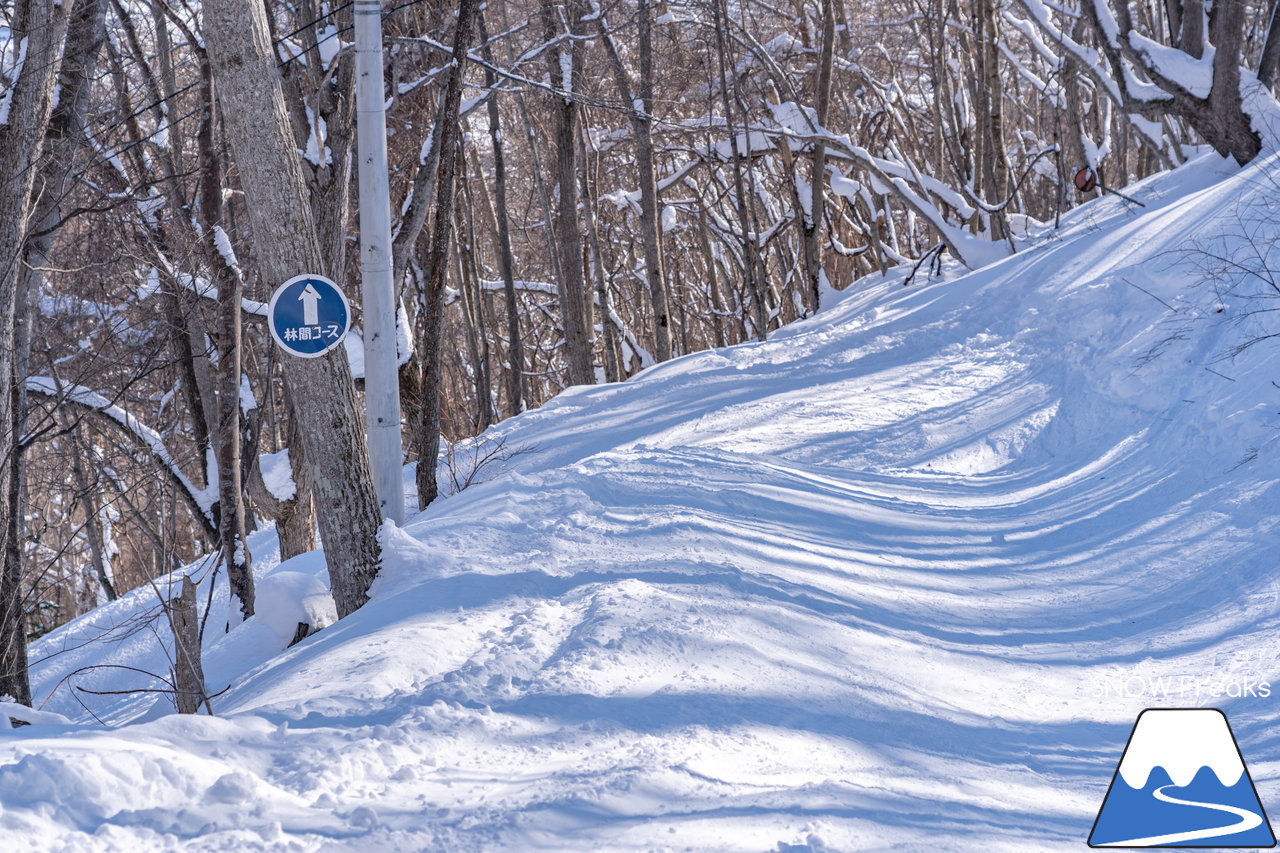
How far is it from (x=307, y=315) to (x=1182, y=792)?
14.1 feet

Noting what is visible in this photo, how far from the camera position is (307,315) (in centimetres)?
532

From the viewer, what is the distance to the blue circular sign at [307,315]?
5273mm

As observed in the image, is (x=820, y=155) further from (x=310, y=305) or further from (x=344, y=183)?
(x=310, y=305)

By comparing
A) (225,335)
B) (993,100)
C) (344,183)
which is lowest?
(225,335)

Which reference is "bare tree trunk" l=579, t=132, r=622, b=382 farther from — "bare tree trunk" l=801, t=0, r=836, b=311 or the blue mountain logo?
the blue mountain logo

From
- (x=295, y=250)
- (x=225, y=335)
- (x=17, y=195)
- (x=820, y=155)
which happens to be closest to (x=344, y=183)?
(x=225, y=335)

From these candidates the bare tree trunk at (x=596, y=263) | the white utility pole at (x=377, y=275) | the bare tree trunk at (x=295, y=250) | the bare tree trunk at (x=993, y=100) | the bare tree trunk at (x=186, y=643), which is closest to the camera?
the bare tree trunk at (x=186, y=643)

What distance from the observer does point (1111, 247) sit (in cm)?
1188

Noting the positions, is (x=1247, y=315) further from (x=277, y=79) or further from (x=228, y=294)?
(x=228, y=294)

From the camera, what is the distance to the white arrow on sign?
532 centimetres

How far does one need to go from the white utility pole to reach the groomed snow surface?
1.67 feet

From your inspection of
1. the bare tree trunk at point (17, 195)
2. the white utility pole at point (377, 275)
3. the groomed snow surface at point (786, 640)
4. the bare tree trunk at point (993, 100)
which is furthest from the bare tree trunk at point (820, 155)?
the bare tree trunk at point (17, 195)

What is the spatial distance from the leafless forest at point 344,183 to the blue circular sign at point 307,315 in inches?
17.4

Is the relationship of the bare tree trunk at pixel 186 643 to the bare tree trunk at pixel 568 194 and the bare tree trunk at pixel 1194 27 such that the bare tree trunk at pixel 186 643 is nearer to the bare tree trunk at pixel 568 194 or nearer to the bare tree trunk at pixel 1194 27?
the bare tree trunk at pixel 568 194
